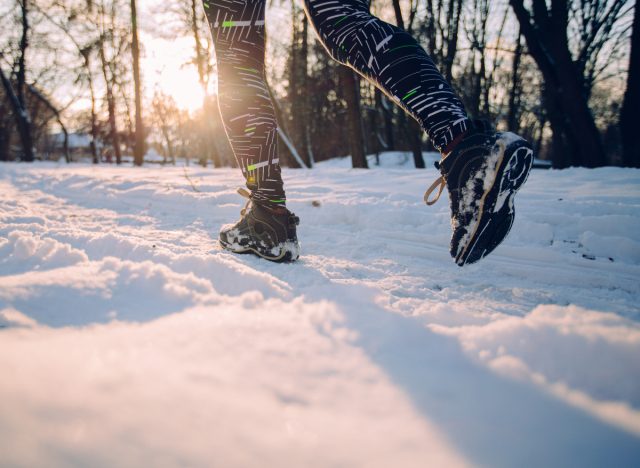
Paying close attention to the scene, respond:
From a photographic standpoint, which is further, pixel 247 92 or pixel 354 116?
pixel 354 116

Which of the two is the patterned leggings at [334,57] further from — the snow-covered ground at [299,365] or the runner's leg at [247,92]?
the snow-covered ground at [299,365]

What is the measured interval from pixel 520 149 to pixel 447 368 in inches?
25.7

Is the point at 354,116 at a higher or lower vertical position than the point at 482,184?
higher

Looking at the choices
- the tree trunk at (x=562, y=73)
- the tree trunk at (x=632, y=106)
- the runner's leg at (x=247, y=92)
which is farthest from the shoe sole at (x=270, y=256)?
the tree trunk at (x=632, y=106)

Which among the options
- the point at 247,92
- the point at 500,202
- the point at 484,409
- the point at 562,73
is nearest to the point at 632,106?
the point at 562,73

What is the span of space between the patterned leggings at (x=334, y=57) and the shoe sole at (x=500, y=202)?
0.49 feet

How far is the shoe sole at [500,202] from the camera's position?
37.2 inches

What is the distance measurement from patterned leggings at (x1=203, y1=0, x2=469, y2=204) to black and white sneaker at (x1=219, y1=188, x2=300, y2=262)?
0.16 ft

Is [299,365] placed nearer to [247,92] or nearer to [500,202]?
[500,202]

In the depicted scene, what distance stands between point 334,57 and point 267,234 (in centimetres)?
63

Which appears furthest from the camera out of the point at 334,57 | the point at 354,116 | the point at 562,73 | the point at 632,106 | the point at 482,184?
the point at 354,116

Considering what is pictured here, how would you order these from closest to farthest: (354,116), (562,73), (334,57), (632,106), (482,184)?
(482,184), (334,57), (562,73), (632,106), (354,116)

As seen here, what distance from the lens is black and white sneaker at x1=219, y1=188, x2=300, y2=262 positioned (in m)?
1.26

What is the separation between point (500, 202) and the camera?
98cm
